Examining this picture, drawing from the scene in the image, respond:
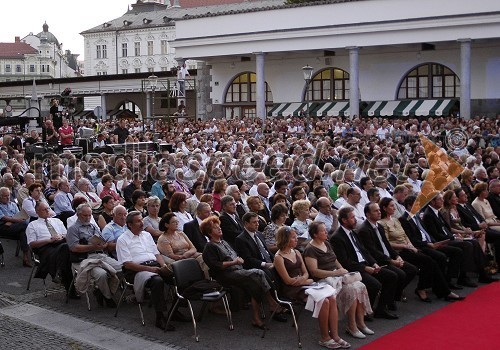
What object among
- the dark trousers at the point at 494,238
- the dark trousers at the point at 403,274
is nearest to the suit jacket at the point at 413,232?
the dark trousers at the point at 403,274

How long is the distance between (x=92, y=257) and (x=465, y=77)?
2561 centimetres

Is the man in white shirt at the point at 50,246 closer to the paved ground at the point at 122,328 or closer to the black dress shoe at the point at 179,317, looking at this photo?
the paved ground at the point at 122,328

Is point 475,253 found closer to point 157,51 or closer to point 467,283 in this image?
point 467,283

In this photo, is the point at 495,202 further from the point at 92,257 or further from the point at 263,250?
the point at 92,257

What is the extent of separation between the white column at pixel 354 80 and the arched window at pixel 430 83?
11.7 ft

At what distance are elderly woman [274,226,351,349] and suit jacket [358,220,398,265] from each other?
4.14 feet

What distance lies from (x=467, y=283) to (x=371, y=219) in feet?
7.89

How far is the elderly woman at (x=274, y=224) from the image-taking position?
9898mm

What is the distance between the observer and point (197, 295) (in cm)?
841

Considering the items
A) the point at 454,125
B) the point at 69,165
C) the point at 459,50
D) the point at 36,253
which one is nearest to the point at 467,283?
the point at 36,253

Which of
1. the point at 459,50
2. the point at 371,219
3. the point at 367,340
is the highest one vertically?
the point at 459,50

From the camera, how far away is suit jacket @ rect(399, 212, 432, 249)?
10.6 metres

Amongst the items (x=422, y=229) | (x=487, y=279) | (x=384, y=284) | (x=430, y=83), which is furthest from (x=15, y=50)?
(x=384, y=284)

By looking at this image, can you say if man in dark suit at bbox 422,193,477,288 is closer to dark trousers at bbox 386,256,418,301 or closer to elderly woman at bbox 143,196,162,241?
dark trousers at bbox 386,256,418,301
